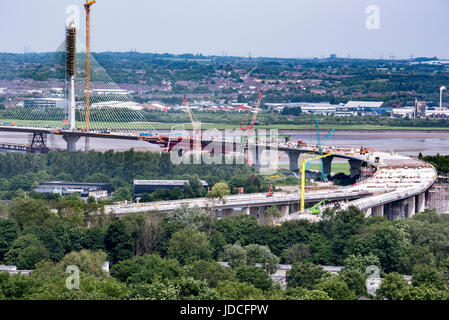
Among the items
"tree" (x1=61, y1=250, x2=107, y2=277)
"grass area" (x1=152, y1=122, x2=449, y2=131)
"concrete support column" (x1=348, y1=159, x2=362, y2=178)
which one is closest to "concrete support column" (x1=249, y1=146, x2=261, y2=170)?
"concrete support column" (x1=348, y1=159, x2=362, y2=178)

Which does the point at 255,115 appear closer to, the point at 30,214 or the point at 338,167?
the point at 338,167

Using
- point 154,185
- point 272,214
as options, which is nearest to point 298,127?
point 154,185

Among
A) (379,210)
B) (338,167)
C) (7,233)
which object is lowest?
(338,167)

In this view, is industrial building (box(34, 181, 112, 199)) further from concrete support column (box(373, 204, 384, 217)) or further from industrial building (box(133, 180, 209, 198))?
concrete support column (box(373, 204, 384, 217))

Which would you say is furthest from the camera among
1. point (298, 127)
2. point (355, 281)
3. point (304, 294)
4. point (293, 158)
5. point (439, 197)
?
point (298, 127)

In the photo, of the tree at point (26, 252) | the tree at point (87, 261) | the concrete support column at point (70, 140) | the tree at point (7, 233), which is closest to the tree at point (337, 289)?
the tree at point (87, 261)
